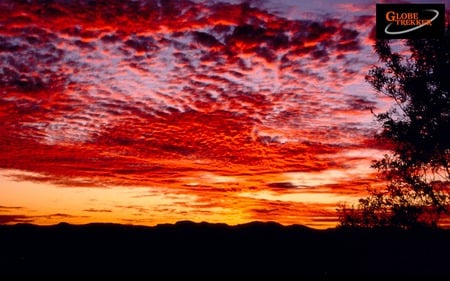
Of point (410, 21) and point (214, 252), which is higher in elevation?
point (410, 21)

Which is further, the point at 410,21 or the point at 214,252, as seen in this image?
the point at 214,252

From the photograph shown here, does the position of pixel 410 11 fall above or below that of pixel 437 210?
above

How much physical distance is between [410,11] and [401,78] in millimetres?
3410

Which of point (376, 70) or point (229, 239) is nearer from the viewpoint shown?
point (376, 70)

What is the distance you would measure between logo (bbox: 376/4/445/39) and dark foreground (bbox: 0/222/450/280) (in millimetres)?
8964

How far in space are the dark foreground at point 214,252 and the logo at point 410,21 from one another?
29.4 feet

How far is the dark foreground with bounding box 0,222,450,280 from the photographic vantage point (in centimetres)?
2884

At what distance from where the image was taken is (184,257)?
60.1m

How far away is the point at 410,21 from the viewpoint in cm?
2103

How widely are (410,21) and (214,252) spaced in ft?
171

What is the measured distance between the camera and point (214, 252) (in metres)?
67.0

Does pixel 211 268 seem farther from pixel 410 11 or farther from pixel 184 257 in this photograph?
pixel 410 11

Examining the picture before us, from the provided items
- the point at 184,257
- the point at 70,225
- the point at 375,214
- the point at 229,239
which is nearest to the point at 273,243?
the point at 229,239

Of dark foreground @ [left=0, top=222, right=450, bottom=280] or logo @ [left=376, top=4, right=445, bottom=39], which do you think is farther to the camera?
dark foreground @ [left=0, top=222, right=450, bottom=280]
